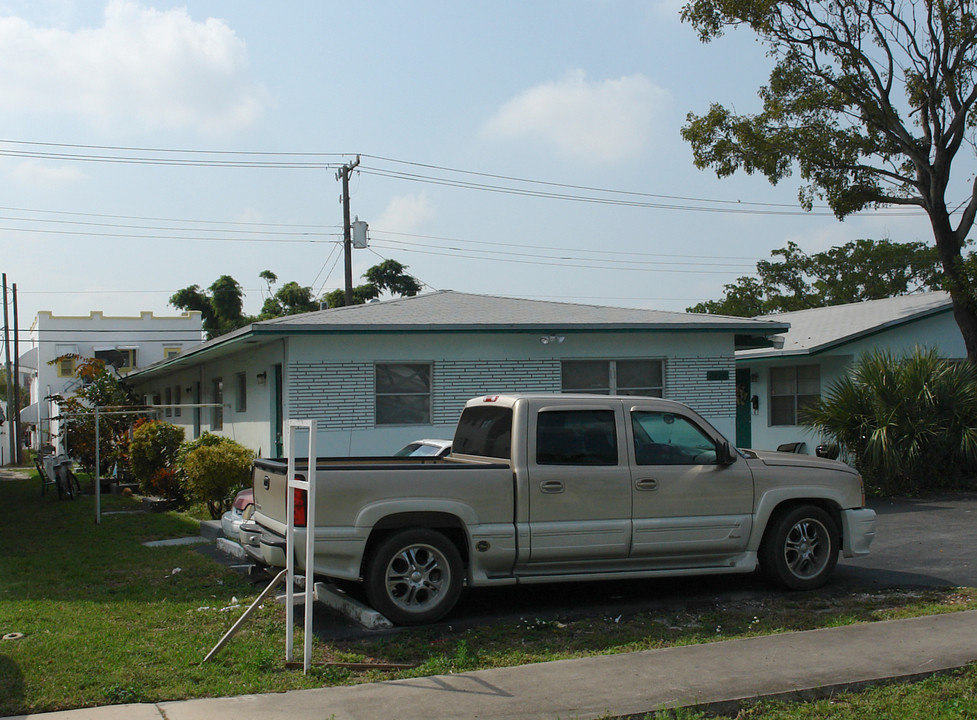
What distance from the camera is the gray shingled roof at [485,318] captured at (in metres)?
14.6

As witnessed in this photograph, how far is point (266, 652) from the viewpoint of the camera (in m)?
6.62

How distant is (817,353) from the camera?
66.7ft

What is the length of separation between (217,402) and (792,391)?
43.9 feet

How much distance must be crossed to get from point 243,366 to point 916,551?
12.0 m

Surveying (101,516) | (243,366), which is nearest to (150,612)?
(101,516)

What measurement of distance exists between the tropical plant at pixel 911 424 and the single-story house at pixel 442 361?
226cm

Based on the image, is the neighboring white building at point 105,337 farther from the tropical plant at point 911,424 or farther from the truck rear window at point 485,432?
the truck rear window at point 485,432

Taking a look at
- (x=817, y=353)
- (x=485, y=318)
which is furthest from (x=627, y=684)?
(x=817, y=353)

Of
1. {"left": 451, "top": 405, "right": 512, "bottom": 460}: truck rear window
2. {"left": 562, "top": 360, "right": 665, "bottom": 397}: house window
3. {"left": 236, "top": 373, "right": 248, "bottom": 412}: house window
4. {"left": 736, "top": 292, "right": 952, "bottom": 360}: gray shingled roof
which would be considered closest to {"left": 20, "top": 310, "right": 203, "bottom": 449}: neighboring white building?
{"left": 236, "top": 373, "right": 248, "bottom": 412}: house window

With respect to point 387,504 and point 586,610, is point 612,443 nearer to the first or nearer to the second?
point 586,610

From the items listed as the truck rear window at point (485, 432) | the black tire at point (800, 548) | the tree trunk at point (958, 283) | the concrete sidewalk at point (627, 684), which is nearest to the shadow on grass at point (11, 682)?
the concrete sidewalk at point (627, 684)

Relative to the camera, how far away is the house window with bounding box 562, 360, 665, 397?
644 inches

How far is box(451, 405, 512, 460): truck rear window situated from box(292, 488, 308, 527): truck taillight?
78.5 inches

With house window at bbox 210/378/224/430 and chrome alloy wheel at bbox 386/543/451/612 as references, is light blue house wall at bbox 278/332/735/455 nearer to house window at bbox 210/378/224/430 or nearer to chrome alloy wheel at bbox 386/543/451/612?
house window at bbox 210/378/224/430
